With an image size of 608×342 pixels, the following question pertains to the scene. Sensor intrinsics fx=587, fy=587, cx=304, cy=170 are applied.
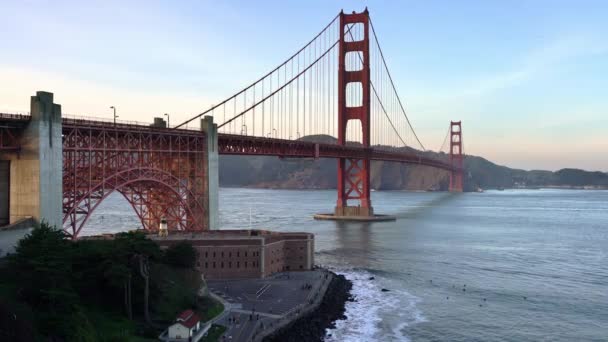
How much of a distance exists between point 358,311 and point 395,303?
326cm

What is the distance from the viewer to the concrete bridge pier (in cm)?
3112

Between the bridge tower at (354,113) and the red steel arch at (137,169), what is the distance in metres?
39.6

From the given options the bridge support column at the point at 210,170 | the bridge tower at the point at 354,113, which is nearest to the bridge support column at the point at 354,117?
the bridge tower at the point at 354,113

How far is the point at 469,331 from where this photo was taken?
1220 inches

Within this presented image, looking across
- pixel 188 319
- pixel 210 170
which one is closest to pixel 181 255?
pixel 188 319

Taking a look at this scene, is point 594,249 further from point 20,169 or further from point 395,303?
point 20,169

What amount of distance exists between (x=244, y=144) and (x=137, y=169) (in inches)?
688

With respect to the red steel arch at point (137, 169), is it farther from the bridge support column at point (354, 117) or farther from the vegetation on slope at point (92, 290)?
the bridge support column at point (354, 117)

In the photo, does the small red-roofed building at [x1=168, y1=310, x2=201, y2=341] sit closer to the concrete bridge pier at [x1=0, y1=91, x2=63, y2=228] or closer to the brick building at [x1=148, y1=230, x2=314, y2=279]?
the concrete bridge pier at [x1=0, y1=91, x2=63, y2=228]

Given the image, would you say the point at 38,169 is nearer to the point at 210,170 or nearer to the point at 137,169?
the point at 137,169

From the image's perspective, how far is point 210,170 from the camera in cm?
4678

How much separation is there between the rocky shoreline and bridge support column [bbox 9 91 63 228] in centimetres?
1395

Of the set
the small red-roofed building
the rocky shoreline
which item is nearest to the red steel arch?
the small red-roofed building

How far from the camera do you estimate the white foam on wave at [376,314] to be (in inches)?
1167
